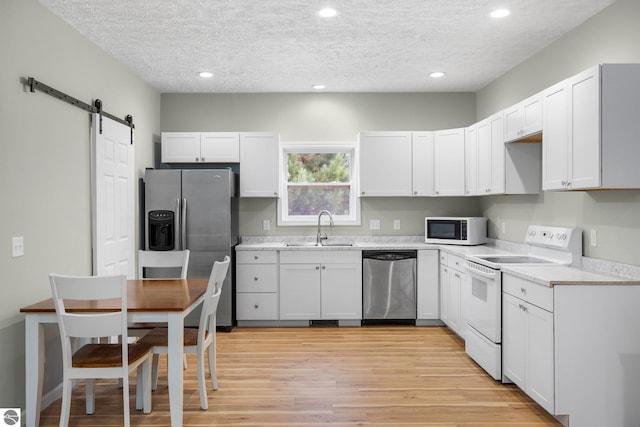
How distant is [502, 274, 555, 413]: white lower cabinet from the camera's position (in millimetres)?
2805

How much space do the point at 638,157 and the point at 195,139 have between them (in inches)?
165

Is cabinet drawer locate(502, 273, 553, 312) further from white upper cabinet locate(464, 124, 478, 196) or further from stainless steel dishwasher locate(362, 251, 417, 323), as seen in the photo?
stainless steel dishwasher locate(362, 251, 417, 323)

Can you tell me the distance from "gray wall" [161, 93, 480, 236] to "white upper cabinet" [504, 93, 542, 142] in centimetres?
171

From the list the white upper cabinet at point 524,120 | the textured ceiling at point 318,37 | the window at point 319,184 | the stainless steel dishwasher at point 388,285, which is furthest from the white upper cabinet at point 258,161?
the white upper cabinet at point 524,120

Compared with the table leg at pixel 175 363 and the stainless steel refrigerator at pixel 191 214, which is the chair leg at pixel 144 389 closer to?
the table leg at pixel 175 363

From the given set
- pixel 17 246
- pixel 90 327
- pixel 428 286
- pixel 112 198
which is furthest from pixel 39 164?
pixel 428 286

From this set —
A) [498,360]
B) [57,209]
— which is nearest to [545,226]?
[498,360]

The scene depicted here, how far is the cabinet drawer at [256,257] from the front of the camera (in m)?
5.07

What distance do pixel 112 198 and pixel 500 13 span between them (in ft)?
11.5

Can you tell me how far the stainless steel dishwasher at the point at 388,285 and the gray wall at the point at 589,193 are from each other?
1.13 m

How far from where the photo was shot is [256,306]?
16.7 feet

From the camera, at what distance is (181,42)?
3857 mm

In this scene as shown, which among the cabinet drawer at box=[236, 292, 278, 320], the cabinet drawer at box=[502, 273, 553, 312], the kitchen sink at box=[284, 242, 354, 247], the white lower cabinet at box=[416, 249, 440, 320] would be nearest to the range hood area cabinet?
the cabinet drawer at box=[502, 273, 553, 312]

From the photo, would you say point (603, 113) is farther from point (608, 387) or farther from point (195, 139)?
point (195, 139)
